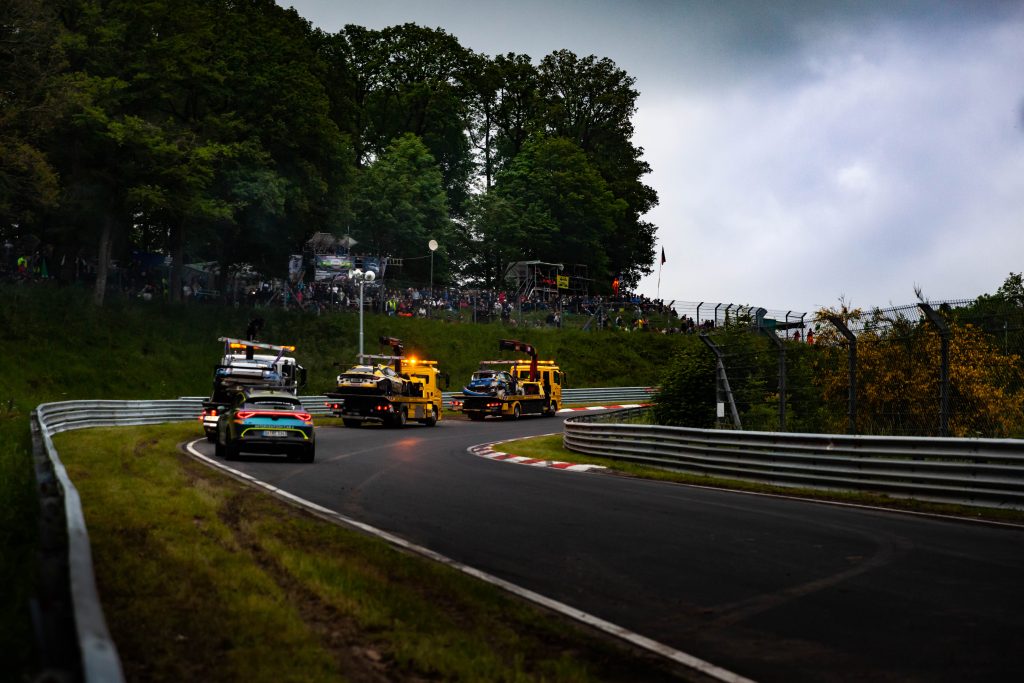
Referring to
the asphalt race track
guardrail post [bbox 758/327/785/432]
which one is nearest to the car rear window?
the asphalt race track

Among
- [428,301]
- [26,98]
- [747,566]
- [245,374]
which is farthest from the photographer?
[428,301]

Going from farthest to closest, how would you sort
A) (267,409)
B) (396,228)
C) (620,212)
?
1. (620,212)
2. (396,228)
3. (267,409)

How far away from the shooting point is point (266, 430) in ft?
67.5

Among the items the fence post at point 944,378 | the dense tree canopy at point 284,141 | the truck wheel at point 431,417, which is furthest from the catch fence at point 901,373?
the dense tree canopy at point 284,141

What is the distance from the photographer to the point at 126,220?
153ft

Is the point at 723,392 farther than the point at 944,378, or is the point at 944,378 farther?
the point at 723,392

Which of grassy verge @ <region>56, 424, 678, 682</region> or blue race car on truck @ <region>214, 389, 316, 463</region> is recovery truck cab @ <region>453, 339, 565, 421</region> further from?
grassy verge @ <region>56, 424, 678, 682</region>

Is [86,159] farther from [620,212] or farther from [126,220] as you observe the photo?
[620,212]

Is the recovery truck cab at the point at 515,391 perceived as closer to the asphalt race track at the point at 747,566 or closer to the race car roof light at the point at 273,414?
the race car roof light at the point at 273,414

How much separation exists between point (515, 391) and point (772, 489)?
28.0 metres

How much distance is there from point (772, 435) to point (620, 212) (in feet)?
219

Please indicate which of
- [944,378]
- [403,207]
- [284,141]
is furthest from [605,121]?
[944,378]

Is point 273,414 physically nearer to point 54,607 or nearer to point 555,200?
point 54,607

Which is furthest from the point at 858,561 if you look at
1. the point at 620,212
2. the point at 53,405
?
the point at 620,212
